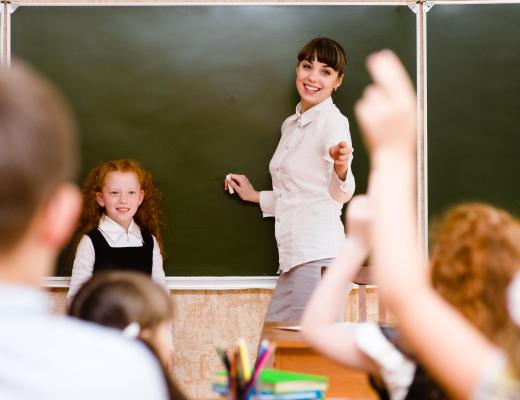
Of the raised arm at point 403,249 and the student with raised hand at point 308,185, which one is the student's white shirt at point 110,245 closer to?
the student with raised hand at point 308,185

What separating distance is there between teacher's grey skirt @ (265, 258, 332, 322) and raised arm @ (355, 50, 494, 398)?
258 centimetres

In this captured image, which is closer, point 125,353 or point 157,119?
point 125,353

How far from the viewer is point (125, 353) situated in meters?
0.65

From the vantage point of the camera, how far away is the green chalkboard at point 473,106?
367cm

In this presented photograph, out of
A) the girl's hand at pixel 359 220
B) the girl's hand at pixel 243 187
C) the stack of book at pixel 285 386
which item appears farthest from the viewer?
the girl's hand at pixel 243 187

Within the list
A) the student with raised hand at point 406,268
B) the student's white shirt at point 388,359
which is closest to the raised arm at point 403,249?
the student with raised hand at point 406,268

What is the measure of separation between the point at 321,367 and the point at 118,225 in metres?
1.51

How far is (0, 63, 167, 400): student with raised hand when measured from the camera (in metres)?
0.62

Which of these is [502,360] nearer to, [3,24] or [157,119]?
[157,119]

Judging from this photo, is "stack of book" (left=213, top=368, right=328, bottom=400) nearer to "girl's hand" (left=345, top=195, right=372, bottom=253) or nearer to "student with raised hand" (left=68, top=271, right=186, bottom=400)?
"student with raised hand" (left=68, top=271, right=186, bottom=400)

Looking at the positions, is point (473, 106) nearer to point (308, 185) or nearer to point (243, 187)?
point (308, 185)

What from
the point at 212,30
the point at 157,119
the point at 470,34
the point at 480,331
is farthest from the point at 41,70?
the point at 480,331

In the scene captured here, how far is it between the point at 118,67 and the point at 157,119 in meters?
0.32

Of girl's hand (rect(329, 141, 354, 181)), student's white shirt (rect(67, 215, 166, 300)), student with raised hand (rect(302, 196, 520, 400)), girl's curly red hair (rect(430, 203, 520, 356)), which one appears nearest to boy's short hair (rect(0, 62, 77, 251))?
student with raised hand (rect(302, 196, 520, 400))
